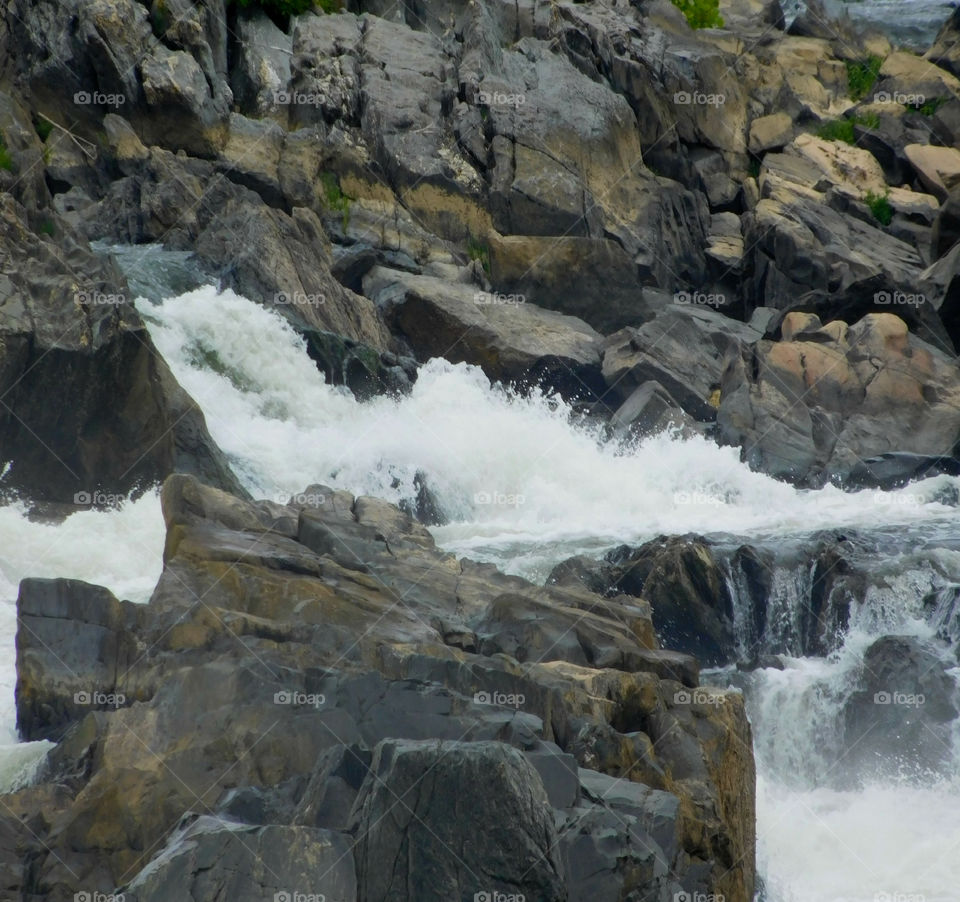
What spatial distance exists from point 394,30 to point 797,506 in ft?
69.5

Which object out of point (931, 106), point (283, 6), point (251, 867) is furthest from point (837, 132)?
point (251, 867)

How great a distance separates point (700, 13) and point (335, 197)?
2347 centimetres

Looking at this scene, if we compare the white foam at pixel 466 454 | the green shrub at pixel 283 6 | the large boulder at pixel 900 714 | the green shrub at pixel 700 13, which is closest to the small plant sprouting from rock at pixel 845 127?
the green shrub at pixel 700 13

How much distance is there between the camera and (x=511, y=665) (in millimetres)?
10570

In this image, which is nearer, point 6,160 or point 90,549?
point 90,549

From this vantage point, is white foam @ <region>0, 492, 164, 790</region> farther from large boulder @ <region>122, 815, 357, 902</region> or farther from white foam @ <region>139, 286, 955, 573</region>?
large boulder @ <region>122, 815, 357, 902</region>

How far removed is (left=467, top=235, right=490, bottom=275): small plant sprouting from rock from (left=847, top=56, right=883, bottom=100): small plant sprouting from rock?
20588 mm

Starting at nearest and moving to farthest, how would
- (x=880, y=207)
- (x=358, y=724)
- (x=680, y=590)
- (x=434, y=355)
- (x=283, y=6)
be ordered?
(x=358, y=724) → (x=680, y=590) → (x=434, y=355) → (x=880, y=207) → (x=283, y=6)

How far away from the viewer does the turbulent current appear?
13.4 meters

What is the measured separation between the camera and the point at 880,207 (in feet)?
124

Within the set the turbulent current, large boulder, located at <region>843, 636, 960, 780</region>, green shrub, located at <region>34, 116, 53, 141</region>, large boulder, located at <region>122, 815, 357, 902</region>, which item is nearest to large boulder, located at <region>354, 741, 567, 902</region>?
large boulder, located at <region>122, 815, 357, 902</region>

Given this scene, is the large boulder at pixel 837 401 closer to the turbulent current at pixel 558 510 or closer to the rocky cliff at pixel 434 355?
the rocky cliff at pixel 434 355

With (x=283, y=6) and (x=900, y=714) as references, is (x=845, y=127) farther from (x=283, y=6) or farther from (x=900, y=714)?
(x=900, y=714)

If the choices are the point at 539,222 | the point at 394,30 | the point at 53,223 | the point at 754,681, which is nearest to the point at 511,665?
the point at 754,681
